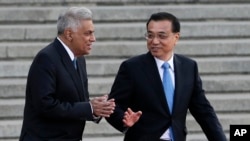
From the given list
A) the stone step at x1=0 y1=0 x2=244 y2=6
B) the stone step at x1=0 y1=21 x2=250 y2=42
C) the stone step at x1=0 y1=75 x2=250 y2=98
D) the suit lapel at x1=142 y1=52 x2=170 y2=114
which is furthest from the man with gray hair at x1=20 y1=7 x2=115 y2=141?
the stone step at x1=0 y1=0 x2=244 y2=6

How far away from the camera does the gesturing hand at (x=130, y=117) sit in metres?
5.53

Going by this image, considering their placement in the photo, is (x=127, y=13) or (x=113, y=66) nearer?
(x=113, y=66)

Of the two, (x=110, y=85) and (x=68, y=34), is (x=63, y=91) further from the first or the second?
(x=110, y=85)

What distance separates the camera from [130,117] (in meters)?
5.55

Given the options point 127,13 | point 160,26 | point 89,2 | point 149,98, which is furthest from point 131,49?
point 149,98

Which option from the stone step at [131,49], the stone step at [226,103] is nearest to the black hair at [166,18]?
the stone step at [226,103]

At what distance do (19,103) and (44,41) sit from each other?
118cm

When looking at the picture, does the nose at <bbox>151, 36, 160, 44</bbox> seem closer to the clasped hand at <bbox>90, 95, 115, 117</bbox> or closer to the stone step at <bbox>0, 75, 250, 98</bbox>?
the clasped hand at <bbox>90, 95, 115, 117</bbox>

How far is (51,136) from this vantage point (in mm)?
5492

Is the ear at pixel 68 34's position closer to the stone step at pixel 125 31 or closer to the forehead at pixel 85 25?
the forehead at pixel 85 25

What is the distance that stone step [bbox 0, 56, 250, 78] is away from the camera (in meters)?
9.17

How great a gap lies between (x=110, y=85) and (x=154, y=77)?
3.26 metres

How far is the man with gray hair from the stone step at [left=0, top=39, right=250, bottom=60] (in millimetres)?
3801

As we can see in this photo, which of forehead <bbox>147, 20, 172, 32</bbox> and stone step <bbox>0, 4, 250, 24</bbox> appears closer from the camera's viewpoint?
forehead <bbox>147, 20, 172, 32</bbox>
